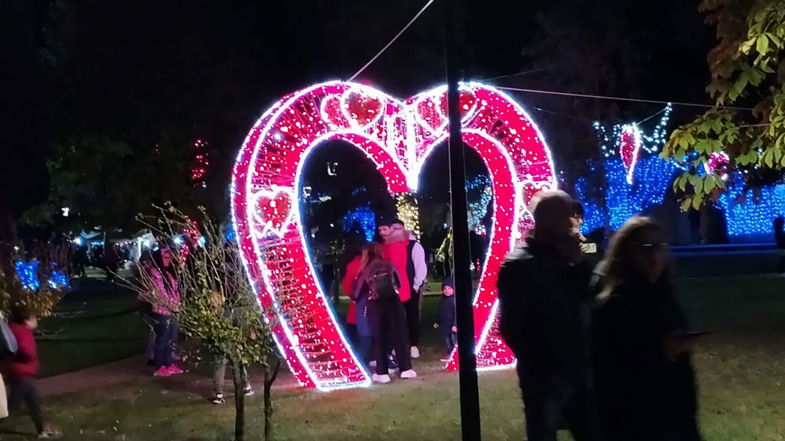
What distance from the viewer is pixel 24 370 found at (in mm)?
8867

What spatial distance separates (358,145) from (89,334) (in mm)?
10886

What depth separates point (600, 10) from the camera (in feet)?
91.7

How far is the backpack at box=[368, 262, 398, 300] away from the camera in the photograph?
11.1m

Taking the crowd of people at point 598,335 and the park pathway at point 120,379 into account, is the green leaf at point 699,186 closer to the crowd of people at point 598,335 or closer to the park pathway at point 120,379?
the crowd of people at point 598,335

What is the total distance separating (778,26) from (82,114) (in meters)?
17.7

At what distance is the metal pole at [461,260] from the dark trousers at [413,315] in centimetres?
572

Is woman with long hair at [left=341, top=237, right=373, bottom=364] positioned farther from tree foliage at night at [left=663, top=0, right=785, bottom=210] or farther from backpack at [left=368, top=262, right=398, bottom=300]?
tree foliage at night at [left=663, top=0, right=785, bottom=210]

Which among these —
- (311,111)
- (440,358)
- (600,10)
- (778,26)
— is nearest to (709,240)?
(600,10)

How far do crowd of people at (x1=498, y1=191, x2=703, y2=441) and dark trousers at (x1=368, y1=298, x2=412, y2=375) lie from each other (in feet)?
19.0

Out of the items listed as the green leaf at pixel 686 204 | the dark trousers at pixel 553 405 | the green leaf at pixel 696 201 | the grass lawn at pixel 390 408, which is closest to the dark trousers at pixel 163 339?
the grass lawn at pixel 390 408

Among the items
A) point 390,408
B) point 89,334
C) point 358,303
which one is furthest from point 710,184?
point 89,334

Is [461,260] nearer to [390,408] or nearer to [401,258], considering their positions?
[390,408]

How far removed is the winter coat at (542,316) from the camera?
499 centimetres

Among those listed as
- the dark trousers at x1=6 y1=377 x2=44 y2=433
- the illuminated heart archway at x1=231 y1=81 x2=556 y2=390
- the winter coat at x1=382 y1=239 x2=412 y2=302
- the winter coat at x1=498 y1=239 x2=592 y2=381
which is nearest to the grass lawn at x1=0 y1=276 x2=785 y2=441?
the dark trousers at x1=6 y1=377 x2=44 y2=433
